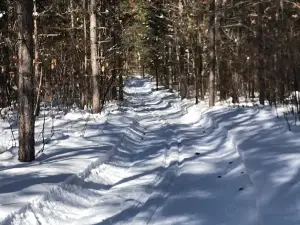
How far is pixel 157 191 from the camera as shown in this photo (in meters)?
6.98

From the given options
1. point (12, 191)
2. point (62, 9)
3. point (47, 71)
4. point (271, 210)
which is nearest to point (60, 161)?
point (12, 191)

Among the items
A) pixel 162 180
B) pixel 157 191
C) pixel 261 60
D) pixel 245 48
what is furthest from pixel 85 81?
pixel 157 191

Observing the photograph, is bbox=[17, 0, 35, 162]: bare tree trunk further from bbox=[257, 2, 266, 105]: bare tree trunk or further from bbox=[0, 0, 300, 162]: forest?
bbox=[257, 2, 266, 105]: bare tree trunk

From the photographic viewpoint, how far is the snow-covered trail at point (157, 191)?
561 cm

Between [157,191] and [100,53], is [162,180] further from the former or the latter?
[100,53]

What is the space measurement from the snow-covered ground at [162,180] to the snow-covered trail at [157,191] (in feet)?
0.05

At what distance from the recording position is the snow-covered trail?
18.4ft

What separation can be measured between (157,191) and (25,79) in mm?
3655

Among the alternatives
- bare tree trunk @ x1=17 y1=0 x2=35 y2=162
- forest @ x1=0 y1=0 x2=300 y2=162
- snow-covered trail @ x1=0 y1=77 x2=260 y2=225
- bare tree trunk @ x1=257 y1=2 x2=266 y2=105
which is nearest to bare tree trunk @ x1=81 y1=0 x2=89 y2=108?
forest @ x1=0 y1=0 x2=300 y2=162

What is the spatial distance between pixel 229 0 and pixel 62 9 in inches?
428

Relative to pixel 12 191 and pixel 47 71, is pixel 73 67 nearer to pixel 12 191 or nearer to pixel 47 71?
pixel 47 71

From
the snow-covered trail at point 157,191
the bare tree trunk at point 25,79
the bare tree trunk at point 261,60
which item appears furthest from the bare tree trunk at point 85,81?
the bare tree trunk at point 25,79

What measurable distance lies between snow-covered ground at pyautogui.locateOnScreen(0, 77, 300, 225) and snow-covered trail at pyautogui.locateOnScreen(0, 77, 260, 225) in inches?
0.6

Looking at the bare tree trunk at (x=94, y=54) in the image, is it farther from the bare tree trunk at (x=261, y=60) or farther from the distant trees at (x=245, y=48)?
the bare tree trunk at (x=261, y=60)
